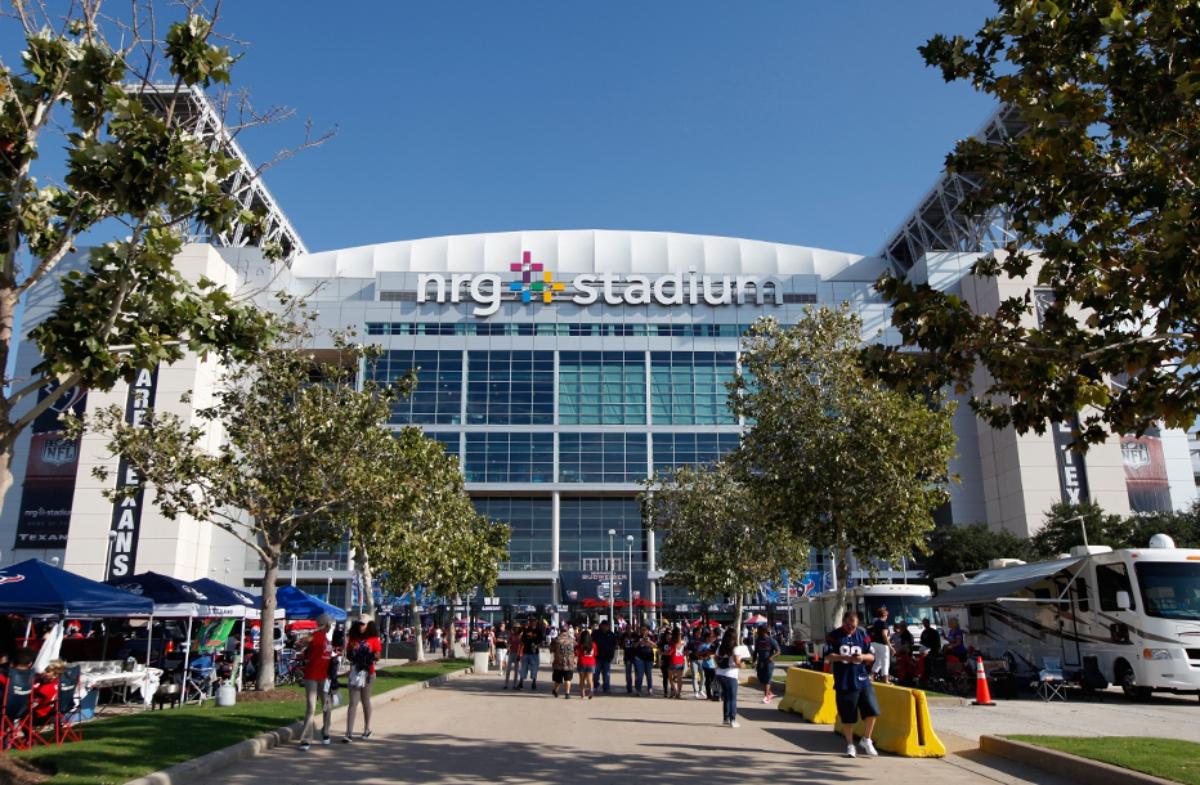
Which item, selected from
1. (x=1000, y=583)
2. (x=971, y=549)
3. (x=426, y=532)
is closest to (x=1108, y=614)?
(x=1000, y=583)

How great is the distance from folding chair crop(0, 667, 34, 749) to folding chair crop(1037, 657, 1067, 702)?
18.0m

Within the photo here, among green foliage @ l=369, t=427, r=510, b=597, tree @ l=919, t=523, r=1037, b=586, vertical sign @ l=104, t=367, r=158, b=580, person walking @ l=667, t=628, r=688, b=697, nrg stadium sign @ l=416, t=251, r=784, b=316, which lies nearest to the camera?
person walking @ l=667, t=628, r=688, b=697

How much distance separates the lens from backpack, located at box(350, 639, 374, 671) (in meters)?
12.9

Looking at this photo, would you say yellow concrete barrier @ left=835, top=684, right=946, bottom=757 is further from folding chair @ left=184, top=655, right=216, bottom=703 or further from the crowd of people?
folding chair @ left=184, top=655, right=216, bottom=703

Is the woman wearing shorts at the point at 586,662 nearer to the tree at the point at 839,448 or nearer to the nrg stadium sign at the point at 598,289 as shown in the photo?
the tree at the point at 839,448

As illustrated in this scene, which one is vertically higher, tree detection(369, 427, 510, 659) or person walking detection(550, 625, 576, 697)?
tree detection(369, 427, 510, 659)

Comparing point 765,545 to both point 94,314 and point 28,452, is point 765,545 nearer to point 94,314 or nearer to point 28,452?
point 94,314

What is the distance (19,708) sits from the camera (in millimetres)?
11023

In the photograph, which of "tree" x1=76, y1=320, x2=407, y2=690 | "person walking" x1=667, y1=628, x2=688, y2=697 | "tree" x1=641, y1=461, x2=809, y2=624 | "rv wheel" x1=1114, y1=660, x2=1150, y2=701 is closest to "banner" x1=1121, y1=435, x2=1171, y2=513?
"tree" x1=641, y1=461, x2=809, y2=624

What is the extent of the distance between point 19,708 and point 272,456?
9270 mm

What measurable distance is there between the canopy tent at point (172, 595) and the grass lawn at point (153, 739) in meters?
2.19

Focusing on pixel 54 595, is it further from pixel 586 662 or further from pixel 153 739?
pixel 586 662

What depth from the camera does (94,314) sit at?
8.65 m

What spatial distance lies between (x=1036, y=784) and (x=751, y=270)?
81364mm
